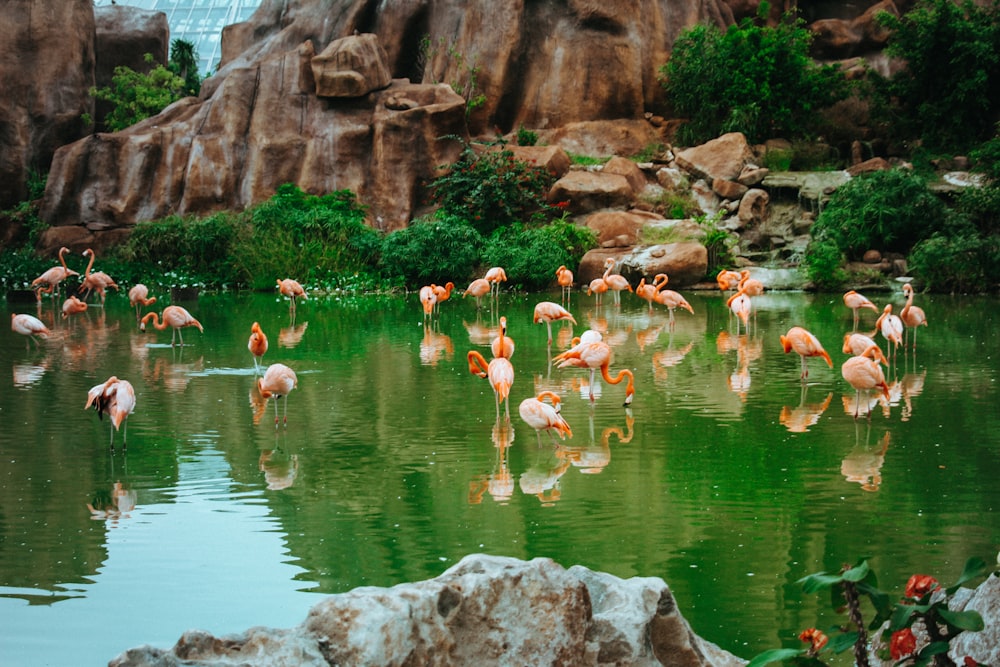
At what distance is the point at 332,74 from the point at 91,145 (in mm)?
6047

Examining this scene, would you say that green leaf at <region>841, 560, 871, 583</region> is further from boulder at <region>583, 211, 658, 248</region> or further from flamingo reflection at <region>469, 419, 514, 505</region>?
boulder at <region>583, 211, 658, 248</region>

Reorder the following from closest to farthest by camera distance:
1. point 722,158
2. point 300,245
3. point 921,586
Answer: point 921,586 < point 300,245 < point 722,158

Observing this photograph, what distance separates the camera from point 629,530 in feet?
16.7

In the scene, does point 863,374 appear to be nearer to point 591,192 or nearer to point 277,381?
point 277,381

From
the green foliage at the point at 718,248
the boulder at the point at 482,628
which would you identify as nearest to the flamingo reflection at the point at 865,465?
the boulder at the point at 482,628

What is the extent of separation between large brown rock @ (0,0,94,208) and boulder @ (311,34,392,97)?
286 inches

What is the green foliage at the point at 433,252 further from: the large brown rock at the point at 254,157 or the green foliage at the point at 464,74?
the green foliage at the point at 464,74

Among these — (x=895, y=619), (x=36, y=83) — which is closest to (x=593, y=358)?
(x=895, y=619)

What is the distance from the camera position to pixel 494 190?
22.4 m

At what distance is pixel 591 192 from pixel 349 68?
6.53 metres

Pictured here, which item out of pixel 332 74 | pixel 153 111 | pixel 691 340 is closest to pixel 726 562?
pixel 691 340

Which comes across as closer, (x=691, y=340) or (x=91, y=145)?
(x=691, y=340)

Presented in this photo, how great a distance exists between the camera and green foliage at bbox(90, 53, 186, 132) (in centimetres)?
2767

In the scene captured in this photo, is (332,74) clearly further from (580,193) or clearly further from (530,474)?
(530,474)
